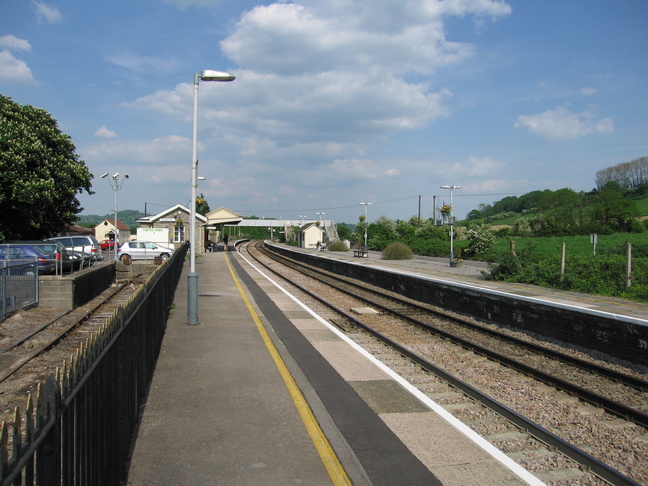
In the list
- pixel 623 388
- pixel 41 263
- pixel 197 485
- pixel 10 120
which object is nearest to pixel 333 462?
pixel 197 485

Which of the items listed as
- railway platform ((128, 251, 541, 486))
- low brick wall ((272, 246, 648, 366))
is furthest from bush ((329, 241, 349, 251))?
railway platform ((128, 251, 541, 486))

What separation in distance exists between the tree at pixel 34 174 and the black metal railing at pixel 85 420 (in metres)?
28.0

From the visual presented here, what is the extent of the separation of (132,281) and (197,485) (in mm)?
21601

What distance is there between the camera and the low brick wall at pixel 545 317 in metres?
9.16

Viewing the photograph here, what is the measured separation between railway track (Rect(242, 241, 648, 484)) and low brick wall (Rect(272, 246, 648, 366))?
856mm

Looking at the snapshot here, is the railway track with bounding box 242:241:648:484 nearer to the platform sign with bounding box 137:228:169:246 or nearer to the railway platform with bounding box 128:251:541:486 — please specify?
the railway platform with bounding box 128:251:541:486

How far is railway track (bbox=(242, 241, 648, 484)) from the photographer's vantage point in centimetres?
497

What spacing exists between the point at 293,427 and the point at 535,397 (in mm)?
3616

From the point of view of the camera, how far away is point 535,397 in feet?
23.0

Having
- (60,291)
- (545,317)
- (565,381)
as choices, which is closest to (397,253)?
(60,291)

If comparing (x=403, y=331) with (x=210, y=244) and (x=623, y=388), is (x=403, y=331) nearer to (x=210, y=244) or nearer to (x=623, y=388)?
(x=623, y=388)

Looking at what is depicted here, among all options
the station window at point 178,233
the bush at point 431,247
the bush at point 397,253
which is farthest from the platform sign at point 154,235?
the bush at point 431,247

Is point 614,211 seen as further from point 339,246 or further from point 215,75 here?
point 215,75

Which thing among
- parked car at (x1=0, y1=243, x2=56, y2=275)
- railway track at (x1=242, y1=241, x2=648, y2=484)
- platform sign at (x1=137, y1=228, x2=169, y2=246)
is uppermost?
platform sign at (x1=137, y1=228, x2=169, y2=246)
